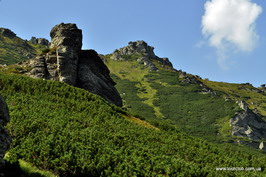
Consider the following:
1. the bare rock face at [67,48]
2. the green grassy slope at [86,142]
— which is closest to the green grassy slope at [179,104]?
the bare rock face at [67,48]

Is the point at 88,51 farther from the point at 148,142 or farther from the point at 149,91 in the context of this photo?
the point at 149,91

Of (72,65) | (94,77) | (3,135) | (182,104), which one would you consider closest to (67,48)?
(72,65)

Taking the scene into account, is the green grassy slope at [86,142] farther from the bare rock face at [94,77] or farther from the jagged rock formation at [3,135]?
the bare rock face at [94,77]

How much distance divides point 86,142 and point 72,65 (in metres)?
40.2

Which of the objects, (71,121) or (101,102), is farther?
(101,102)

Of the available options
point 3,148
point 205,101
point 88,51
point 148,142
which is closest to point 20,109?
point 148,142

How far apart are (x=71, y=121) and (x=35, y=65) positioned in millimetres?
32522

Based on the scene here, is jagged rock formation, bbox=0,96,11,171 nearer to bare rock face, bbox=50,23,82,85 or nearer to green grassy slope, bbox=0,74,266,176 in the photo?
green grassy slope, bbox=0,74,266,176

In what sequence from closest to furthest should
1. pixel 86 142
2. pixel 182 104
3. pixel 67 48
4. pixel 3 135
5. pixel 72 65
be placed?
1. pixel 3 135
2. pixel 86 142
3. pixel 72 65
4. pixel 67 48
5. pixel 182 104

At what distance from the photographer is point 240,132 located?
108 meters

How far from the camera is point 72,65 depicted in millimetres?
63906

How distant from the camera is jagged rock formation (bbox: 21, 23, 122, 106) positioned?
62.2 meters

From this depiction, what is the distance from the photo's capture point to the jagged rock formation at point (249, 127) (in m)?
106

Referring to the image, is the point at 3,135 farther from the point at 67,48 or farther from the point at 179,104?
the point at 179,104
